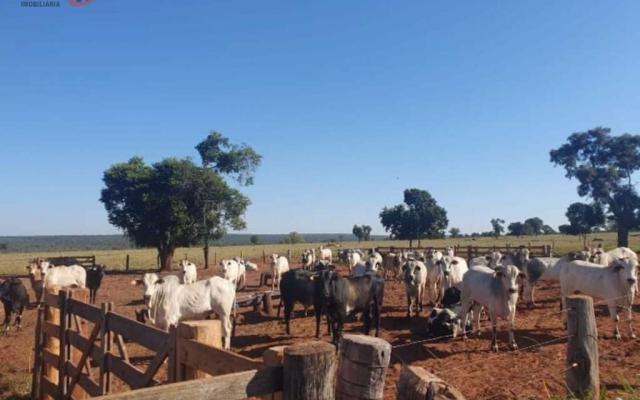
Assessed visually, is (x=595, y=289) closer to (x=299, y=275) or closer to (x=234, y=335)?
(x=299, y=275)

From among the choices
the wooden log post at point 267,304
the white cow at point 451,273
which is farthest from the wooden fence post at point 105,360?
the white cow at point 451,273

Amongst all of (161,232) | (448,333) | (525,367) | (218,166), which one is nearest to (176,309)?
(448,333)

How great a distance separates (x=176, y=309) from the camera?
10.5 metres

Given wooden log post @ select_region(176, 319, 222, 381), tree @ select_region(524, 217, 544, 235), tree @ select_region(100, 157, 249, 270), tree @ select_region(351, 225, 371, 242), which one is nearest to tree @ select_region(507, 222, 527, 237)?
tree @ select_region(524, 217, 544, 235)

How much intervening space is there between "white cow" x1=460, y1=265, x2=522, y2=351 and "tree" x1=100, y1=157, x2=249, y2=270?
26.9 metres

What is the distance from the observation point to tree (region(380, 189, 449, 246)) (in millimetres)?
67500

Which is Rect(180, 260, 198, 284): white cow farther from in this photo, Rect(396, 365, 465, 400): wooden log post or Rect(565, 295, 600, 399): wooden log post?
Rect(396, 365, 465, 400): wooden log post

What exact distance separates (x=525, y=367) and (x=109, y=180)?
34.7m

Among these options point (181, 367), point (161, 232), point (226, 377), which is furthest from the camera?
point (161, 232)

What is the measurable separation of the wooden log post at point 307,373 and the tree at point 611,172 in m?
54.2

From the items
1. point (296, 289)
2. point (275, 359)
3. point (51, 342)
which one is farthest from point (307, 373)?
point (296, 289)

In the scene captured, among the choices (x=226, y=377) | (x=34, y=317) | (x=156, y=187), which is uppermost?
(x=156, y=187)

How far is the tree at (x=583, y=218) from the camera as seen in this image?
51875 millimetres

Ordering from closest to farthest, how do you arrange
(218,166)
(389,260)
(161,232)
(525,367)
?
(525,367)
(389,260)
(161,232)
(218,166)
